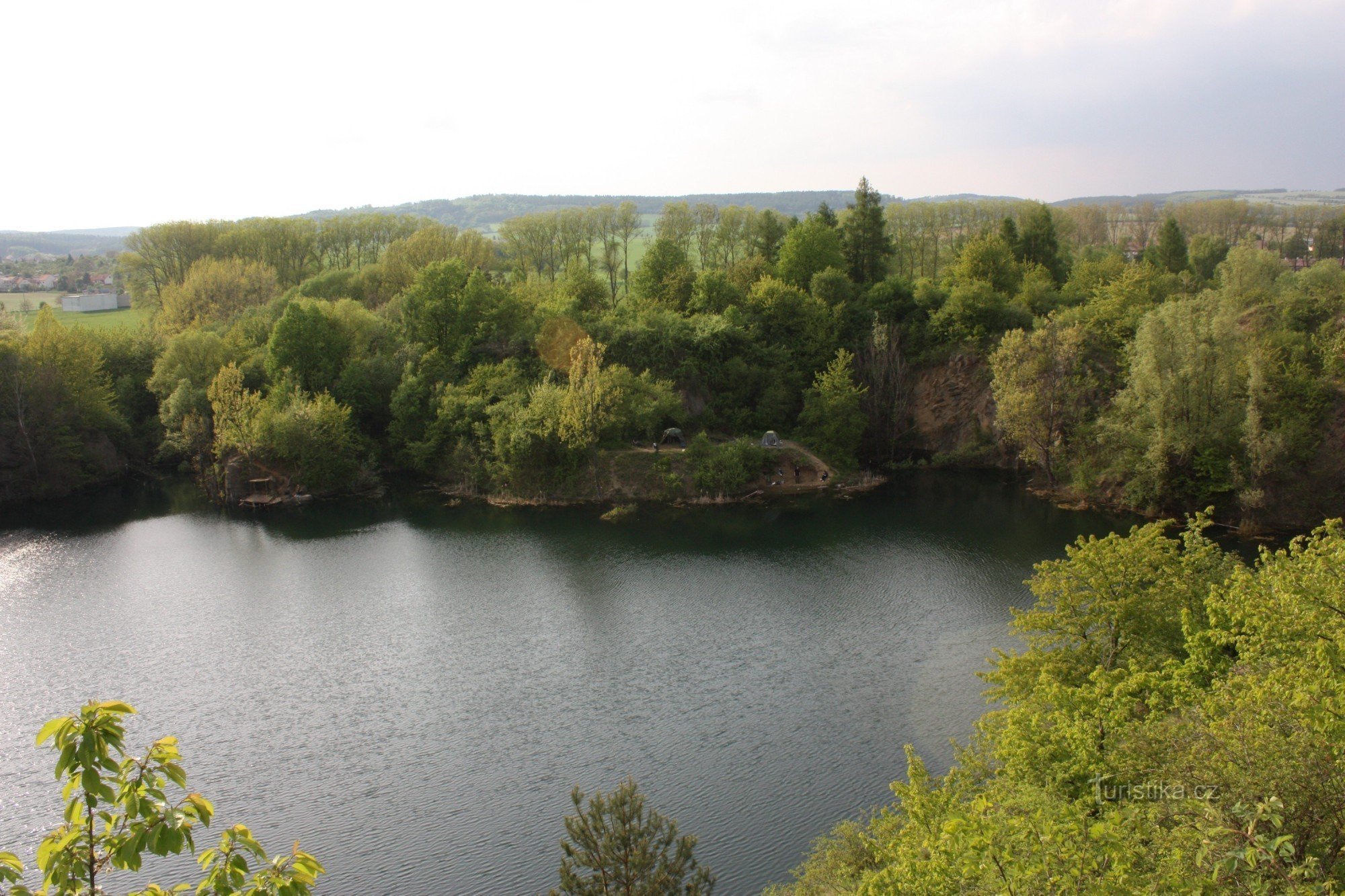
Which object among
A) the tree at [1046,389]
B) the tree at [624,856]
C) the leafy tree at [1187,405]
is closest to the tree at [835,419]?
the tree at [1046,389]

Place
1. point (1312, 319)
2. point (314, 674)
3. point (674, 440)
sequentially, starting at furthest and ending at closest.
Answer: point (674, 440) < point (1312, 319) < point (314, 674)

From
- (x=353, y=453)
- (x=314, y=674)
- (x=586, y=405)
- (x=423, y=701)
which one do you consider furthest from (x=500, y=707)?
(x=353, y=453)

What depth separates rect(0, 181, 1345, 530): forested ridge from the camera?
4066 centimetres

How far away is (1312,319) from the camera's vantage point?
145 feet

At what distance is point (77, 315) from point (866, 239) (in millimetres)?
71515

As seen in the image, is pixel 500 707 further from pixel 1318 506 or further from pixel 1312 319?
pixel 1312 319

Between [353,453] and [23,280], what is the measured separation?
4017 inches

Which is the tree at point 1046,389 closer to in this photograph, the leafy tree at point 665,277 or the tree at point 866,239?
the tree at point 866,239

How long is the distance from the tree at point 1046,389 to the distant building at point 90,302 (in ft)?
281

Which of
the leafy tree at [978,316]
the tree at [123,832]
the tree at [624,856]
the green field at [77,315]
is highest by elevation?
the green field at [77,315]

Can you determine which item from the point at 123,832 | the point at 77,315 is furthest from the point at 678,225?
the point at 123,832

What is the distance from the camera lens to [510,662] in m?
28.0

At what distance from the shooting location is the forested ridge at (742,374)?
133ft

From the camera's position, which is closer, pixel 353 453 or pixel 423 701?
pixel 423 701
